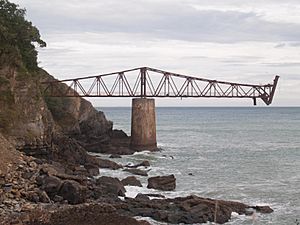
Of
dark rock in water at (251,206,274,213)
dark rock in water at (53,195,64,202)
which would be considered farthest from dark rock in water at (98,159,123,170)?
dark rock in water at (53,195,64,202)

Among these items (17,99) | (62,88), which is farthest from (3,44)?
(62,88)

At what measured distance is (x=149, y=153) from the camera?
59625 mm

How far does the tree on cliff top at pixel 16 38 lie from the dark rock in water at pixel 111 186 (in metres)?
13.8

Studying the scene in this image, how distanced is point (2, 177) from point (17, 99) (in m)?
13.1

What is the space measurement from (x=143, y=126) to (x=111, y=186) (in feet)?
93.9

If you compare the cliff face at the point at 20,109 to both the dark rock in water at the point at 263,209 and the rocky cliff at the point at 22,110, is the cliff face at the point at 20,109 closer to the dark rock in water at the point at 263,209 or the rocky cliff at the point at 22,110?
the rocky cliff at the point at 22,110

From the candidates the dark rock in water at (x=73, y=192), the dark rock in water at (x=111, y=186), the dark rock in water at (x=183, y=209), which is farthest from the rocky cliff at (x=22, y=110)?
the dark rock in water at (x=183, y=209)

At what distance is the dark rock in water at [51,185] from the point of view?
28.7m

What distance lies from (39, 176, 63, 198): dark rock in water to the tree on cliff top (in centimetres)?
1532

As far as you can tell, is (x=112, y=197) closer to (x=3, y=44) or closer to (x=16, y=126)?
(x=16, y=126)

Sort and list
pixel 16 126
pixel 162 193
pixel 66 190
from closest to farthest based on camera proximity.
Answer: pixel 66 190
pixel 162 193
pixel 16 126

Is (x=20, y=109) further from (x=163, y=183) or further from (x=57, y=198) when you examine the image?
(x=57, y=198)

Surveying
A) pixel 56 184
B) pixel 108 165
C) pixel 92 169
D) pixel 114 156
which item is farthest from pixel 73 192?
A: pixel 114 156

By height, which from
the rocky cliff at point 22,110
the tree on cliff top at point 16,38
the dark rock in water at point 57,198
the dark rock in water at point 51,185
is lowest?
the dark rock in water at point 57,198
